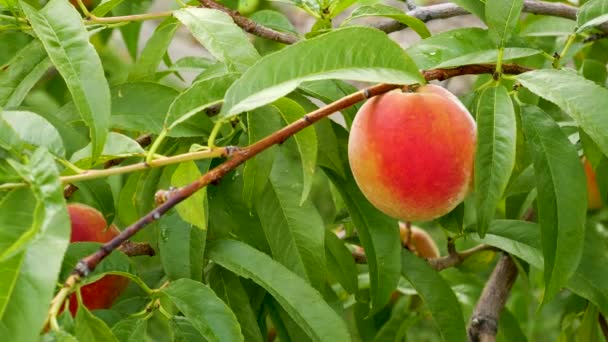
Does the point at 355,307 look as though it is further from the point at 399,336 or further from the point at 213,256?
the point at 213,256

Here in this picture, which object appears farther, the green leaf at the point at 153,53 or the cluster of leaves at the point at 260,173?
the green leaf at the point at 153,53

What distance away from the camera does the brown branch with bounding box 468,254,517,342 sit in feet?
3.36

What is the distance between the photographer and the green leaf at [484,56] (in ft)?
2.53

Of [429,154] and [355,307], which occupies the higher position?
[429,154]

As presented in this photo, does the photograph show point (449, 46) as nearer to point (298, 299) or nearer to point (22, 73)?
point (298, 299)

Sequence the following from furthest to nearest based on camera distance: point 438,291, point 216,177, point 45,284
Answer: point 438,291
point 216,177
point 45,284

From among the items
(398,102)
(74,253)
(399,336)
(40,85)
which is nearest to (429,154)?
(398,102)

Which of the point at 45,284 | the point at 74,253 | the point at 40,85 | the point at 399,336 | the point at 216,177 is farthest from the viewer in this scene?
the point at 40,85

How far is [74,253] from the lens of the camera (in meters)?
0.80

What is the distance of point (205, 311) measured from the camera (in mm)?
735

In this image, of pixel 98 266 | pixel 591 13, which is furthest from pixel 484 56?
pixel 98 266

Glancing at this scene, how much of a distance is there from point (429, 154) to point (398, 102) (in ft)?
0.15

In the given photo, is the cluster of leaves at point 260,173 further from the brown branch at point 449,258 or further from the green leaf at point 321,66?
the brown branch at point 449,258

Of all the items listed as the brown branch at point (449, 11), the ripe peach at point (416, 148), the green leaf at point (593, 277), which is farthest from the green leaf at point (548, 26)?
the ripe peach at point (416, 148)
